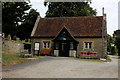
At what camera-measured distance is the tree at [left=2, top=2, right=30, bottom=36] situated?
37.4 meters

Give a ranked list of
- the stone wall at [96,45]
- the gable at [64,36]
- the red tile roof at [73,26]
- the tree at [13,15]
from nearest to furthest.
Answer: the stone wall at [96,45], the gable at [64,36], the red tile roof at [73,26], the tree at [13,15]

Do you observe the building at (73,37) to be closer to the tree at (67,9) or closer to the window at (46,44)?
the window at (46,44)

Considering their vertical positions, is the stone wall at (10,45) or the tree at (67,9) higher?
the tree at (67,9)

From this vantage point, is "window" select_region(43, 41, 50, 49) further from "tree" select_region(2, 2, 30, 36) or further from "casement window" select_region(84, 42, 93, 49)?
"tree" select_region(2, 2, 30, 36)

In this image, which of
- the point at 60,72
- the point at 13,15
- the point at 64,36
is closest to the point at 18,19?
the point at 13,15

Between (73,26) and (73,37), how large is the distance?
3.51m

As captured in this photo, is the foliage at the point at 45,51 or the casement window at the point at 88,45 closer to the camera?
the casement window at the point at 88,45

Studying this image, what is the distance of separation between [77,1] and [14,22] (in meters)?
18.4

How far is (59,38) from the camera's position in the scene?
2670cm

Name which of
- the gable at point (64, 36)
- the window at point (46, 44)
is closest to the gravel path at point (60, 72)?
the gable at point (64, 36)

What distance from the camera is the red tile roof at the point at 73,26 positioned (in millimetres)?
27364

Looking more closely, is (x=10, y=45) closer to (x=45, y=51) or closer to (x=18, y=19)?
(x=45, y=51)

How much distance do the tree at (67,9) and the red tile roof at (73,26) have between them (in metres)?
9.66

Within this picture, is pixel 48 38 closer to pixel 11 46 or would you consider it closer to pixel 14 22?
pixel 11 46
